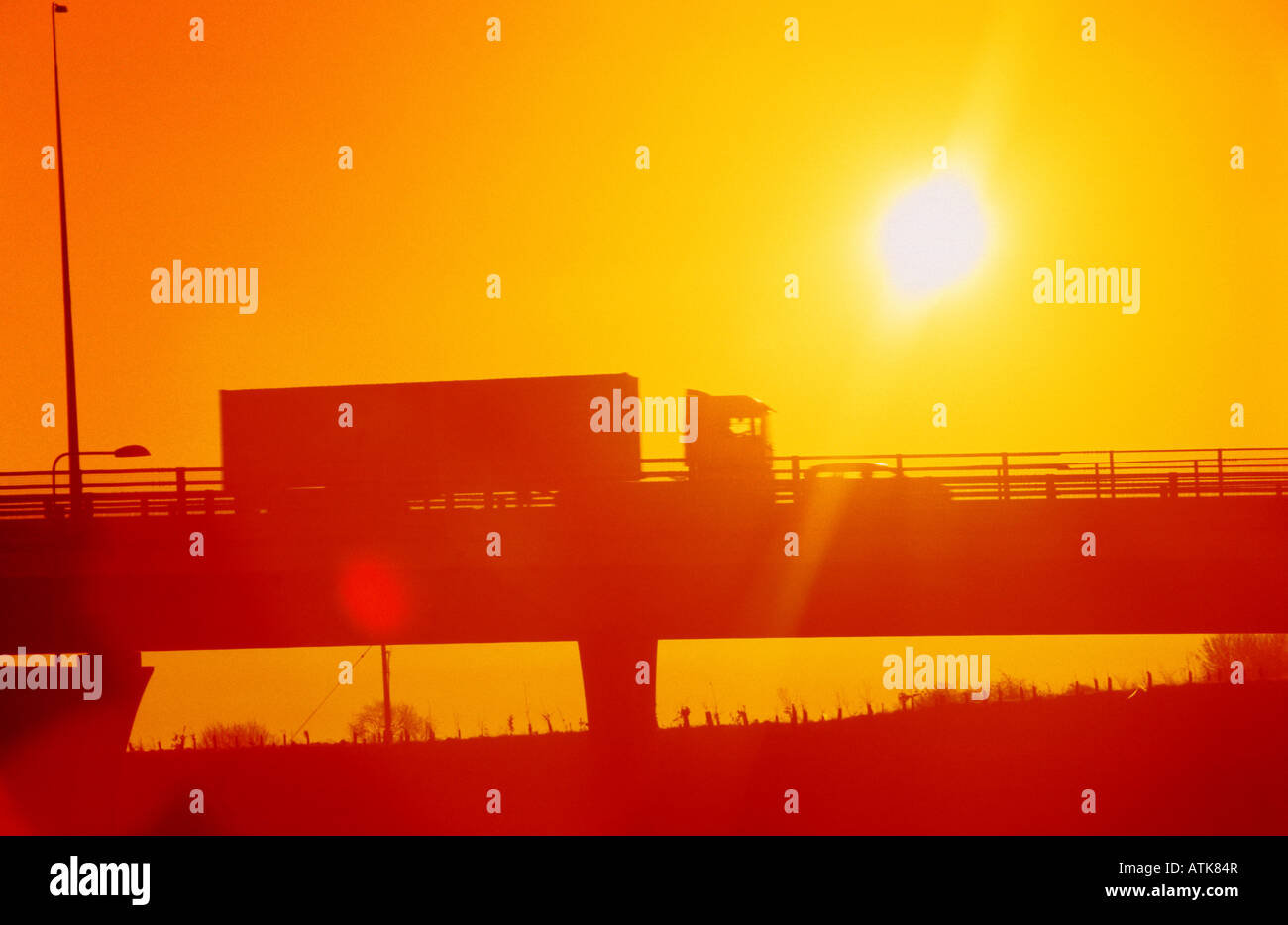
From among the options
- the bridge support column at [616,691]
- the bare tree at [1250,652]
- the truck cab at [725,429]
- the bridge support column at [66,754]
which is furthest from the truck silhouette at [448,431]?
the bare tree at [1250,652]

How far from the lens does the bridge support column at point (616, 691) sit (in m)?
29.9

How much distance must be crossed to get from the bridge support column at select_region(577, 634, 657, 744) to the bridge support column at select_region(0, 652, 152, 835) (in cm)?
928

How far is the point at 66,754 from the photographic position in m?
24.8

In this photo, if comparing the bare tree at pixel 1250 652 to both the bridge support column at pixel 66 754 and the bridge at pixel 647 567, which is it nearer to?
the bridge at pixel 647 567

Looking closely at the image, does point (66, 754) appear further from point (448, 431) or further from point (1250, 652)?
point (1250, 652)

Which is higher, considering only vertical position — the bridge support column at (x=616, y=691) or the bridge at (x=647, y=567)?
the bridge at (x=647, y=567)

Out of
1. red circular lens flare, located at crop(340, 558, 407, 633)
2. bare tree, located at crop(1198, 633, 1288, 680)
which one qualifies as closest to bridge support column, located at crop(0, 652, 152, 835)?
red circular lens flare, located at crop(340, 558, 407, 633)

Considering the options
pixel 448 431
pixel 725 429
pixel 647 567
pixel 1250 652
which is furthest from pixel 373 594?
pixel 1250 652

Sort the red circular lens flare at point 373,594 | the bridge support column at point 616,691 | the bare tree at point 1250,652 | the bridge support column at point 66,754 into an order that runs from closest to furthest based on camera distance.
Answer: the bridge support column at point 66,754, the red circular lens flare at point 373,594, the bridge support column at point 616,691, the bare tree at point 1250,652

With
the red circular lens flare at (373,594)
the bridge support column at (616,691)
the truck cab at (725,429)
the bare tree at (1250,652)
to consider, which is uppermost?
the truck cab at (725,429)

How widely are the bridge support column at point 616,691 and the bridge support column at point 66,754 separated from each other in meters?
9.28

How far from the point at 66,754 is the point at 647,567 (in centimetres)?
1089
